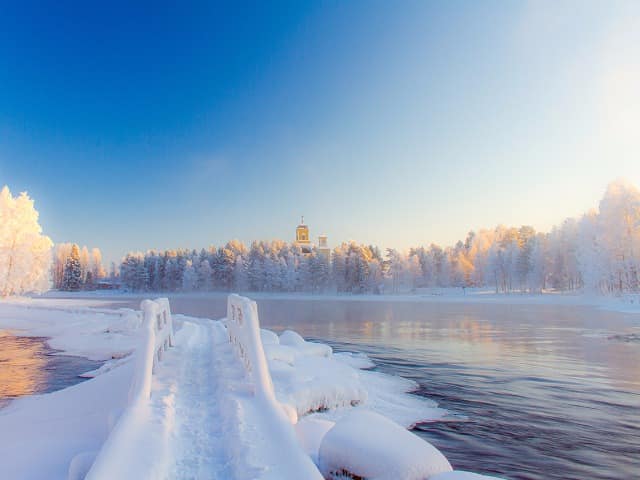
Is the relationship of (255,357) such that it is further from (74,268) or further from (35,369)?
(74,268)

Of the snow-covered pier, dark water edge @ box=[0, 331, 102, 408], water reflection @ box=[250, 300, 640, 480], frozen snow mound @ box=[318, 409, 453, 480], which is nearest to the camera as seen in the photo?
frozen snow mound @ box=[318, 409, 453, 480]

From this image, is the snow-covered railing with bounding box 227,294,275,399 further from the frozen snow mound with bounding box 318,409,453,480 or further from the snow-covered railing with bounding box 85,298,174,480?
the frozen snow mound with bounding box 318,409,453,480

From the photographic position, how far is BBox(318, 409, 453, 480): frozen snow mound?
3.72 meters

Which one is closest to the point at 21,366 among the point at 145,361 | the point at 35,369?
the point at 35,369

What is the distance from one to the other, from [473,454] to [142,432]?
4664mm

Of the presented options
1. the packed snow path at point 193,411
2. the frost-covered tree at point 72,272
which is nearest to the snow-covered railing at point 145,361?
the packed snow path at point 193,411

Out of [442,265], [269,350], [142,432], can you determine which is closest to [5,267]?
[269,350]

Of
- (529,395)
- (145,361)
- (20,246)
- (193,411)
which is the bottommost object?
(529,395)

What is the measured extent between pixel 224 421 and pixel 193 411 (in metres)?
0.74

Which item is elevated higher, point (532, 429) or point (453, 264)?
point (453, 264)

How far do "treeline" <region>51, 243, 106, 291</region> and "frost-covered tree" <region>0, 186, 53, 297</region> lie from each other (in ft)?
133

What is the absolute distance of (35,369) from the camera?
1279cm

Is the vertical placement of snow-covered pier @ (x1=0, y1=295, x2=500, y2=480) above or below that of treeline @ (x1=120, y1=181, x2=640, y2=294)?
below

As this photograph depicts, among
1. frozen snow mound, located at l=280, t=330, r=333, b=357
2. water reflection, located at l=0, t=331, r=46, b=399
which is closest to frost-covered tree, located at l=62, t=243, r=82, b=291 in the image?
water reflection, located at l=0, t=331, r=46, b=399
